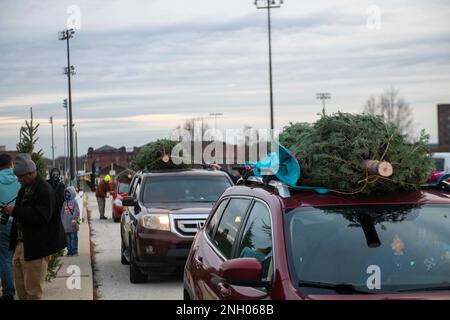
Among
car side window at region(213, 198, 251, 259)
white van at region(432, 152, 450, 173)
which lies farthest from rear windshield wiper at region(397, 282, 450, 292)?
white van at region(432, 152, 450, 173)

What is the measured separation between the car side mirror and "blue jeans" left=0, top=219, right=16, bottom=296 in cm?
538

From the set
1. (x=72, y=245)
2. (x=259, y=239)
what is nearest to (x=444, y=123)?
(x=72, y=245)

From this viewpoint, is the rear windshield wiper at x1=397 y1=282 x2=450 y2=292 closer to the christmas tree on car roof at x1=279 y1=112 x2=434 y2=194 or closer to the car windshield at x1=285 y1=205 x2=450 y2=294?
the car windshield at x1=285 y1=205 x2=450 y2=294

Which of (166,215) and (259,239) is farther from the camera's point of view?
(166,215)

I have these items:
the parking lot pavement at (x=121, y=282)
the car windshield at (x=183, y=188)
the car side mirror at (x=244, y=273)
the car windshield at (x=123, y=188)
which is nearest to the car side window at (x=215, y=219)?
the car side mirror at (x=244, y=273)

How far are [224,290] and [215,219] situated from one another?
1500 millimetres

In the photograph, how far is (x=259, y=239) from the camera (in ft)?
16.0

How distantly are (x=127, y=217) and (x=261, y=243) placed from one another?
8.47 m

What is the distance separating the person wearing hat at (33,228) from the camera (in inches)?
301

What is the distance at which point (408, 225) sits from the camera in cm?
468

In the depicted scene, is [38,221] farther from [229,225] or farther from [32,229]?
[229,225]

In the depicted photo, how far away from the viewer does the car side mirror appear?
4.28m

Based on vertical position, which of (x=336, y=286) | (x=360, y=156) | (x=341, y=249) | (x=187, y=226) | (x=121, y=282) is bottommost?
(x=121, y=282)
